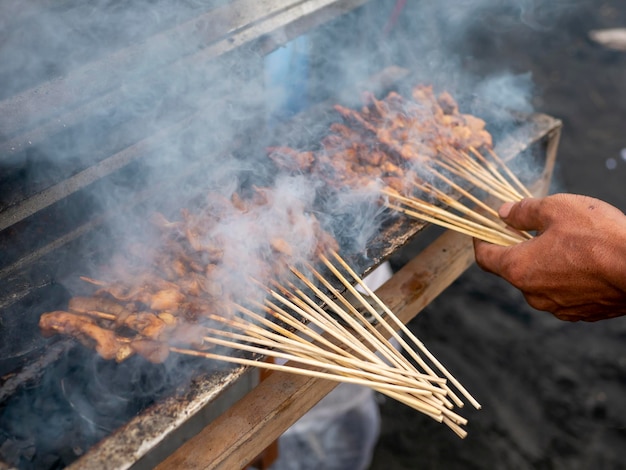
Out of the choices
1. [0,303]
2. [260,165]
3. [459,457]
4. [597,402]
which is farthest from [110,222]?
[597,402]

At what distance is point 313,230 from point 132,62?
4.59 ft

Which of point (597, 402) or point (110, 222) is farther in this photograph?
point (597, 402)

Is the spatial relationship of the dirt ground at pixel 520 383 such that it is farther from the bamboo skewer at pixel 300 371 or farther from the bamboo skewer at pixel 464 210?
the bamboo skewer at pixel 300 371

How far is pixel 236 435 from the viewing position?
9.37 ft

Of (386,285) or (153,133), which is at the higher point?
(153,133)

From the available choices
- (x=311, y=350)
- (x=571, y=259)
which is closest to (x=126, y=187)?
(x=311, y=350)

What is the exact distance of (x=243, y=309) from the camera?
9.36 feet

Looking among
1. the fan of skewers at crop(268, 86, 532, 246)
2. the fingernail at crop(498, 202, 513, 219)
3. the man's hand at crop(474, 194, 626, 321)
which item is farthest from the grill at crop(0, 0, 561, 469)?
the man's hand at crop(474, 194, 626, 321)

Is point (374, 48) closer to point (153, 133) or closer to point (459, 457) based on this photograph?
point (153, 133)

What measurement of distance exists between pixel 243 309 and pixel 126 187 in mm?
1515

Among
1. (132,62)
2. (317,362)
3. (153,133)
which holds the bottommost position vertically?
(317,362)

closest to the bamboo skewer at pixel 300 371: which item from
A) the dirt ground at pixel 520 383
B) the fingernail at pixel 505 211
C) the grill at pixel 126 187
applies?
the grill at pixel 126 187

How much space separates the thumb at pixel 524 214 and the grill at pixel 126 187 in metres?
0.58

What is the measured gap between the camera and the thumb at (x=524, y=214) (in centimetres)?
333
